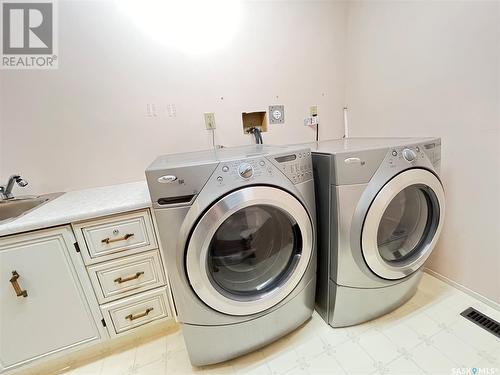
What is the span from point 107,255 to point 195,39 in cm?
137

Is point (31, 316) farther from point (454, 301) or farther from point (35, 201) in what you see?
point (454, 301)

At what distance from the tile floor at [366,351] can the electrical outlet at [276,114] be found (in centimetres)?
137

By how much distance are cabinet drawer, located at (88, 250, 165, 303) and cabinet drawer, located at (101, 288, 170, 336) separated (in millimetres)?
37

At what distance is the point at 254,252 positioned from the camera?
99 cm

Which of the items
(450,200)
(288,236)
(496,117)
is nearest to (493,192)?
(450,200)

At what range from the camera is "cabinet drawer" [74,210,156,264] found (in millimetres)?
967

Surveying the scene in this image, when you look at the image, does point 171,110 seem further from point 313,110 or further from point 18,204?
point 313,110

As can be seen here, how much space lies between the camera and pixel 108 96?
4.33 feet

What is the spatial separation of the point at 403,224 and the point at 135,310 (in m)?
1.48

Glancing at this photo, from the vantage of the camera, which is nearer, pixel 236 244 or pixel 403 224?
pixel 236 244

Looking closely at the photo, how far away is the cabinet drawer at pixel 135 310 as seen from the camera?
1.08 metres

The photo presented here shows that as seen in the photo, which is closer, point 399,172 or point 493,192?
point 399,172
